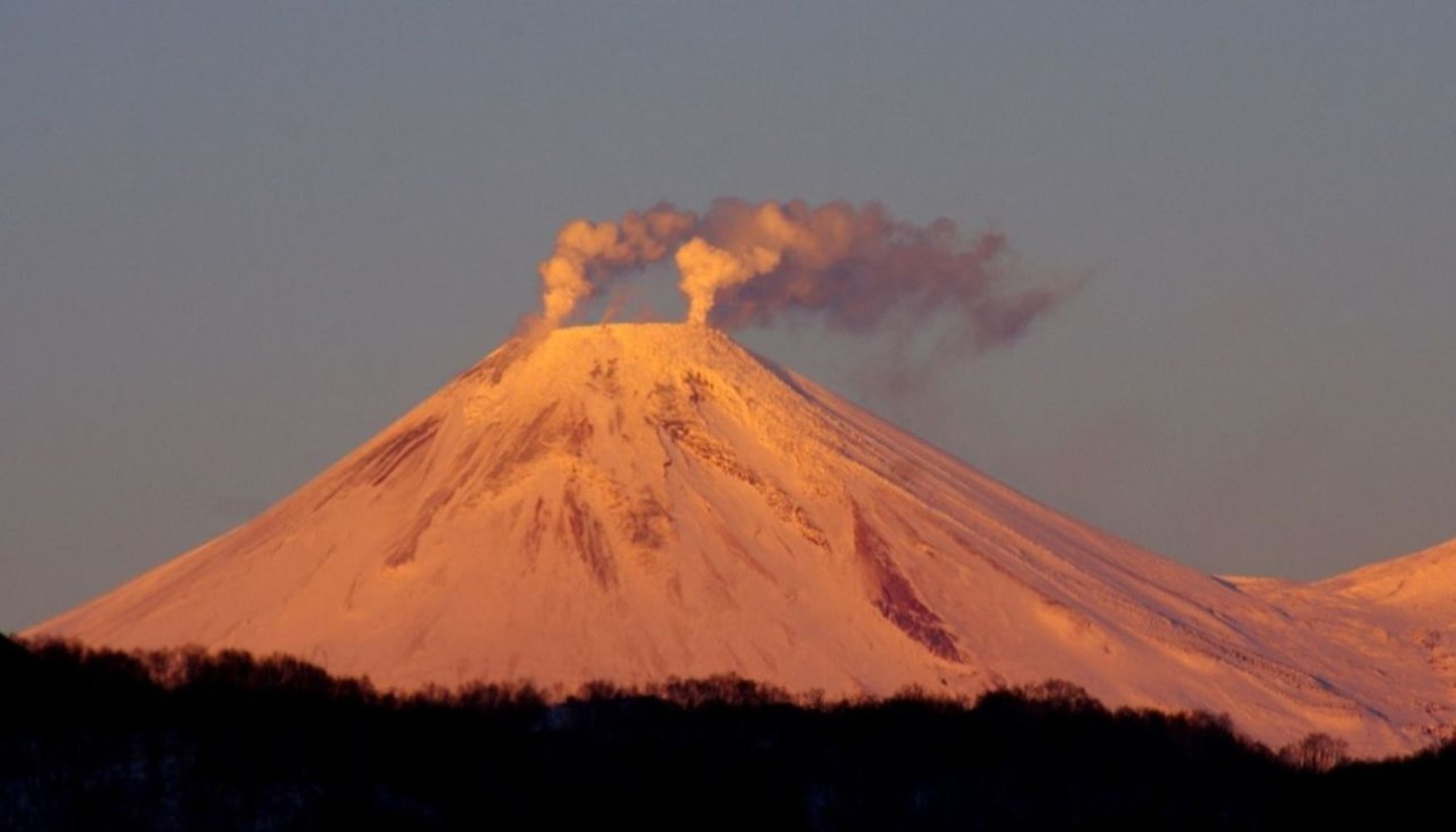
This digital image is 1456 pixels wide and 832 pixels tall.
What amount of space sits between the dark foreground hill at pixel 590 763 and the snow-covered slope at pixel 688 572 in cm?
2281

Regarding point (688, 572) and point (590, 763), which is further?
point (688, 572)

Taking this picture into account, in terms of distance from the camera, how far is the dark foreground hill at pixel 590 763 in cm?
8406

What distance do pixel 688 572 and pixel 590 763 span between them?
189 ft

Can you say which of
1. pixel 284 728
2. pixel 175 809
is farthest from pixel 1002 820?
pixel 175 809

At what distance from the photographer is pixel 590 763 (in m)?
99.9

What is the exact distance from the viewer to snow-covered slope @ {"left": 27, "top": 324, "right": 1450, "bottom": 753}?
14962cm

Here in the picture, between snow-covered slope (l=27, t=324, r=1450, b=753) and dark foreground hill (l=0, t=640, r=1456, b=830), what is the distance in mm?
22805

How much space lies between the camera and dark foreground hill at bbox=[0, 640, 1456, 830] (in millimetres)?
84062

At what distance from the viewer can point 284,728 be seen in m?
93.6

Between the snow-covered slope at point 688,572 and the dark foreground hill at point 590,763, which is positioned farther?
the snow-covered slope at point 688,572

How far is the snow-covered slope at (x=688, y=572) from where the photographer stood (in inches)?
5891

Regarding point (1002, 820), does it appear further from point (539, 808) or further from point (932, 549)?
point (932, 549)

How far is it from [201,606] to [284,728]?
213ft

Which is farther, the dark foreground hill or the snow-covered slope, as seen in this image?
the snow-covered slope
